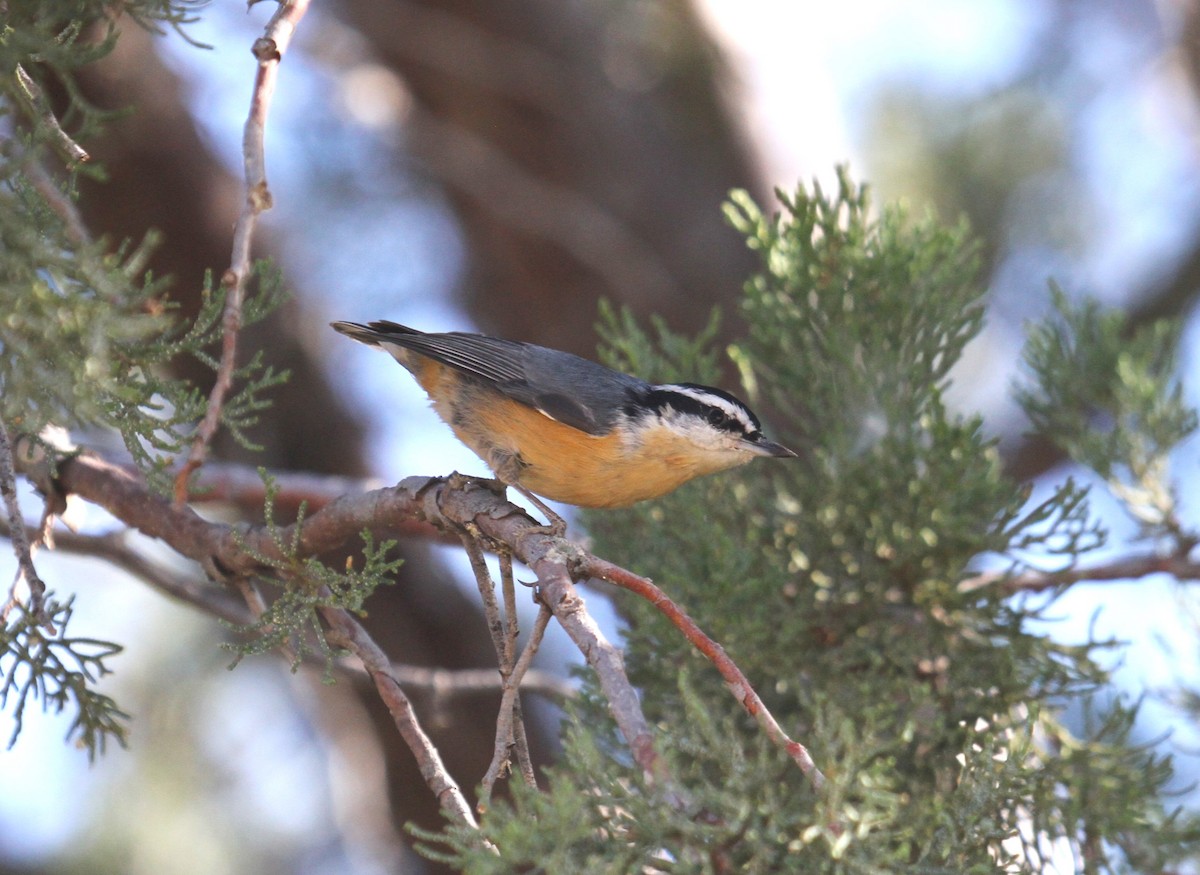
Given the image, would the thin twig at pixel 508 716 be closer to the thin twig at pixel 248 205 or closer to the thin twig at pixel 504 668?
the thin twig at pixel 504 668

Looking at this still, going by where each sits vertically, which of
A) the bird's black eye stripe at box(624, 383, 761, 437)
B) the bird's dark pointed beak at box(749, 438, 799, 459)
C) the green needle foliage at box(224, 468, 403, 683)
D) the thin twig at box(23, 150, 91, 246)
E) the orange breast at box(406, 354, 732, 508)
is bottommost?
the green needle foliage at box(224, 468, 403, 683)

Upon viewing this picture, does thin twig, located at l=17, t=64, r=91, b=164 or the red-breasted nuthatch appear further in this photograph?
the red-breasted nuthatch

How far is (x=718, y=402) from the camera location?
3086 millimetres

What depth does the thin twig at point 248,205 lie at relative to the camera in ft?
5.55

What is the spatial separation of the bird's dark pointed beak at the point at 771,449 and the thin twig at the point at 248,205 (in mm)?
1542

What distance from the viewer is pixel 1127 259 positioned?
628cm

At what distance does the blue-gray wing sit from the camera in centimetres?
307

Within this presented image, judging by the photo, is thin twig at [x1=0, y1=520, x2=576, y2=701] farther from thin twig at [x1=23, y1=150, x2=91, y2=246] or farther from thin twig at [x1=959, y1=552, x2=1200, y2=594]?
thin twig at [x1=23, y1=150, x2=91, y2=246]

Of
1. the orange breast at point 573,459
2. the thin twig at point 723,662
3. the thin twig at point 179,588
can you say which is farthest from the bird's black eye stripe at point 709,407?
the thin twig at point 723,662

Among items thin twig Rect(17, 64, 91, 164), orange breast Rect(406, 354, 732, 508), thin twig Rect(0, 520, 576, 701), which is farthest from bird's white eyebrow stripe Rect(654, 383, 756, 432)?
thin twig Rect(17, 64, 91, 164)

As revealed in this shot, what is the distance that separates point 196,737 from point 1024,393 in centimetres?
449

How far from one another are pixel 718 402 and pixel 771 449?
202 millimetres

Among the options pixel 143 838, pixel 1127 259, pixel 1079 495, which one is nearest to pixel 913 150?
pixel 1127 259

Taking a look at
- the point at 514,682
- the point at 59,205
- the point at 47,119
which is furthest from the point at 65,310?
the point at 514,682
